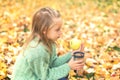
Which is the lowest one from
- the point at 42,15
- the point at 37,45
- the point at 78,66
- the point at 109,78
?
the point at 109,78

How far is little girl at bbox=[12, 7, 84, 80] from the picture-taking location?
3301mm

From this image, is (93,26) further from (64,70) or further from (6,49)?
(64,70)

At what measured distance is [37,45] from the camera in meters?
3.31

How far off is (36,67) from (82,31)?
276 cm

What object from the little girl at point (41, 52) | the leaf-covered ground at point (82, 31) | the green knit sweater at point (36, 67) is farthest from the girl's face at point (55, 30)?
the leaf-covered ground at point (82, 31)

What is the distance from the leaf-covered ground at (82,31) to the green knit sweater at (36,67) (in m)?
0.61

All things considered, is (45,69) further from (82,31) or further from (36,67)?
(82,31)

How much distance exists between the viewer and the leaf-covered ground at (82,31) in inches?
171

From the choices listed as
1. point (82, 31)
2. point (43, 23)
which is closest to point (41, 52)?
point (43, 23)

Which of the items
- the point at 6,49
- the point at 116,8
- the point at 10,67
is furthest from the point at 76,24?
the point at 10,67

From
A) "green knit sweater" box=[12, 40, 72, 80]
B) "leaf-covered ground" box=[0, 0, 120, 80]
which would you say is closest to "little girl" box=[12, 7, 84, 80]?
"green knit sweater" box=[12, 40, 72, 80]

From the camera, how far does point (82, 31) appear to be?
598cm

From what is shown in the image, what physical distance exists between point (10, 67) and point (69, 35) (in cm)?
178

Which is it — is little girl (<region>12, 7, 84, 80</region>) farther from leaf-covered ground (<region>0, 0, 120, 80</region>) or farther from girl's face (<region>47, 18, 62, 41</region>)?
leaf-covered ground (<region>0, 0, 120, 80</region>)
